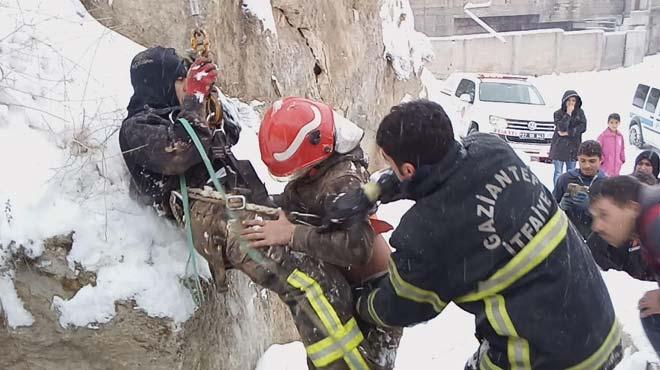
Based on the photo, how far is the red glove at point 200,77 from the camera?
3.18 metres

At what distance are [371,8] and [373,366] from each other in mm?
8564

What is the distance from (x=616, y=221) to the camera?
8.98 ft

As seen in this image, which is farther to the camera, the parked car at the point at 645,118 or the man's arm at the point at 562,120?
the parked car at the point at 645,118

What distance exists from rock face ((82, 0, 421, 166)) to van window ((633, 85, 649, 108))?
5.42 meters

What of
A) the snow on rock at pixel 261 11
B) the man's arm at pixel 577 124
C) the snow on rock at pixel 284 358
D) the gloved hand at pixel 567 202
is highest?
the snow on rock at pixel 261 11

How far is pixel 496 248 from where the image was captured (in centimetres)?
232

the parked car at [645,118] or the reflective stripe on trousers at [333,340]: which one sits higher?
the reflective stripe on trousers at [333,340]

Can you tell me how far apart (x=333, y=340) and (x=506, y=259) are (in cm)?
86

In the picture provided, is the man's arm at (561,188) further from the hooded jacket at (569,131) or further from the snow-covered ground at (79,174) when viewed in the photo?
the hooded jacket at (569,131)

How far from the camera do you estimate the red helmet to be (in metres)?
2.88

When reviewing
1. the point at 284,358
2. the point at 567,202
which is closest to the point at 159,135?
the point at 284,358

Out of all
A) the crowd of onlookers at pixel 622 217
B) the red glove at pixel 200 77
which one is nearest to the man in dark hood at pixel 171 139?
the red glove at pixel 200 77

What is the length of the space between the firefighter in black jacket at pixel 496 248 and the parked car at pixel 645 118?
1270 centimetres

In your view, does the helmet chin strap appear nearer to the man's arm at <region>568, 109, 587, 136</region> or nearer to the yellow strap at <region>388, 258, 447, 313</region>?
the yellow strap at <region>388, 258, 447, 313</region>
